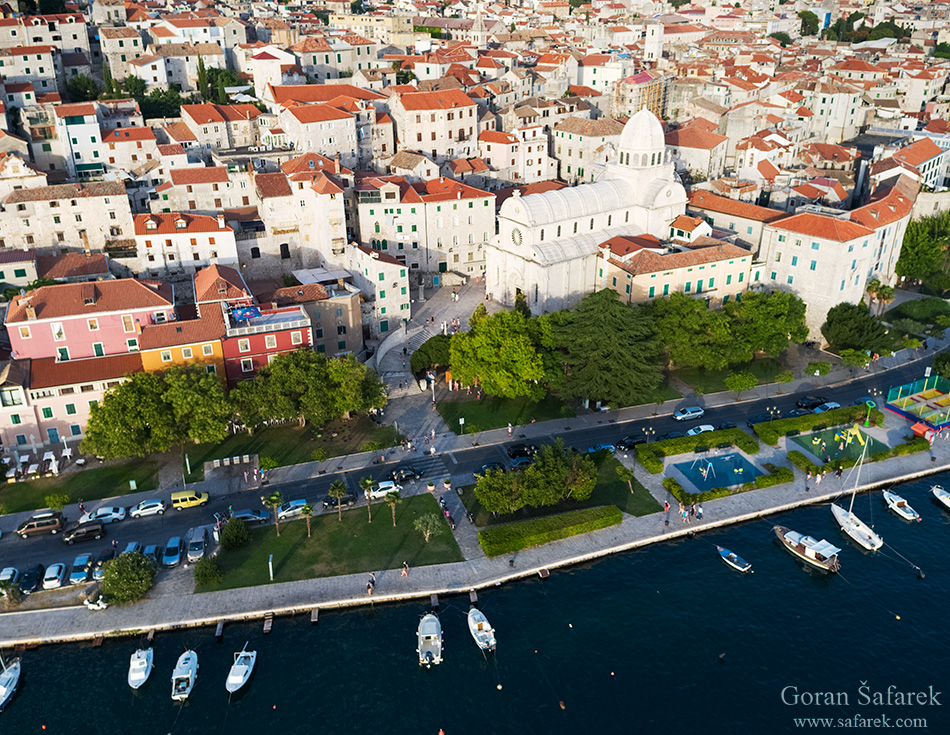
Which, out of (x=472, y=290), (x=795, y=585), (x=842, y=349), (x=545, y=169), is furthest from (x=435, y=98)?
(x=795, y=585)

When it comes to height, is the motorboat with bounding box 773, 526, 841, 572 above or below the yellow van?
below

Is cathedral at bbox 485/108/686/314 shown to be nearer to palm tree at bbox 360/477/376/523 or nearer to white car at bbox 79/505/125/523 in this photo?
palm tree at bbox 360/477/376/523

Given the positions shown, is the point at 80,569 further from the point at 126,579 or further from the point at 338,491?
the point at 338,491

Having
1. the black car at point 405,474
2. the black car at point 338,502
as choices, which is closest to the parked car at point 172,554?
the black car at point 338,502

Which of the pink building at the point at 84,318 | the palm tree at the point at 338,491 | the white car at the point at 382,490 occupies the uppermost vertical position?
A: the pink building at the point at 84,318

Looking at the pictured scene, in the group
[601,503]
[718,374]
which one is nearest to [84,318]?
[601,503]

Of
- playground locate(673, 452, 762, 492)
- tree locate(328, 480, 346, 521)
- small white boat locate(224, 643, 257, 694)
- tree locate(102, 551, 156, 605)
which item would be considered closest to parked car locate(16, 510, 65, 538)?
tree locate(102, 551, 156, 605)

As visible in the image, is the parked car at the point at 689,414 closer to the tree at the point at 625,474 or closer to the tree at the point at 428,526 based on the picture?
the tree at the point at 625,474
